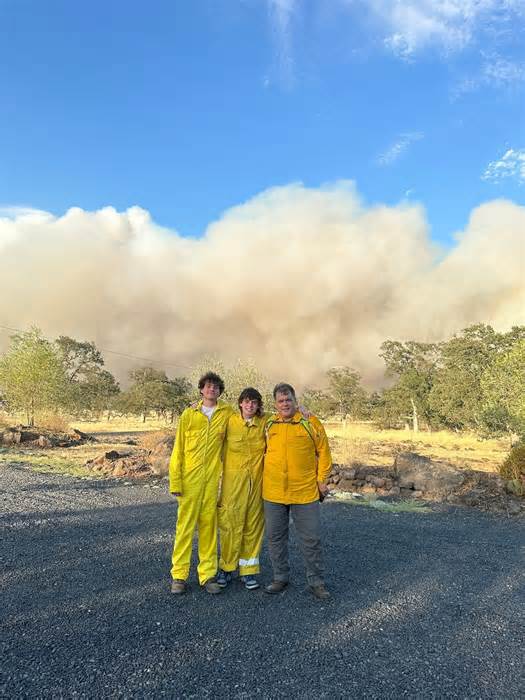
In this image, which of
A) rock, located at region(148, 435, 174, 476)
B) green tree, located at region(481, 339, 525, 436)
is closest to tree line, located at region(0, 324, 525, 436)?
green tree, located at region(481, 339, 525, 436)

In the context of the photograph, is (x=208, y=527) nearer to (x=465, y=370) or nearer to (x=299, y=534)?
(x=299, y=534)

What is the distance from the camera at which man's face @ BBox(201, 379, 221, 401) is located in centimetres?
464

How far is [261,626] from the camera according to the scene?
365 cm

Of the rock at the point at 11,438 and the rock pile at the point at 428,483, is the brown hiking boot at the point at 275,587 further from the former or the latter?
the rock at the point at 11,438

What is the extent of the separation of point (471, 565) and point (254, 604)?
3.04 meters

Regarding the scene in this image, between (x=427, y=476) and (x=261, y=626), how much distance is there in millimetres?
8275

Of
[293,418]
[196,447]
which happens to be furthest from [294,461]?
[196,447]

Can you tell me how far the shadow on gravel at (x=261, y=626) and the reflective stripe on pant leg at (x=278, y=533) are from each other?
23 centimetres

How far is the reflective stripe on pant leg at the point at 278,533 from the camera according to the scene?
172 inches

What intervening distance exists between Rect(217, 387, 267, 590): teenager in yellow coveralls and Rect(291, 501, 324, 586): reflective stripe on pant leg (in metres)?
0.45

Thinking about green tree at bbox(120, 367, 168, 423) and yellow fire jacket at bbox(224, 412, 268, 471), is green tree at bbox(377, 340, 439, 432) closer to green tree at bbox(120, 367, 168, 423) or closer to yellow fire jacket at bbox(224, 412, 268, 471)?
green tree at bbox(120, 367, 168, 423)

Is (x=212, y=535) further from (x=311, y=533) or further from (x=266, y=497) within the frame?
(x=311, y=533)

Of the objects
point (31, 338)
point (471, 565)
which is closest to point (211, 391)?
point (471, 565)

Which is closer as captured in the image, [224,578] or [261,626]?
[261,626]
